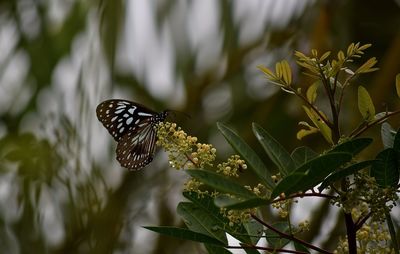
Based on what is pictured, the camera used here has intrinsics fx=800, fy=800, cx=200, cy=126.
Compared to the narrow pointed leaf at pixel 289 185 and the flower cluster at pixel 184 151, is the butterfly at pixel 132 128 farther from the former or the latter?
the narrow pointed leaf at pixel 289 185

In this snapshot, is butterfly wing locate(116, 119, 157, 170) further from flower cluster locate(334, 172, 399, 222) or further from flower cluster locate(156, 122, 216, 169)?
flower cluster locate(334, 172, 399, 222)

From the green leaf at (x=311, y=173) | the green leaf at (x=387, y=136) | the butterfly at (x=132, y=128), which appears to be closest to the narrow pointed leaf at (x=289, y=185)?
the green leaf at (x=311, y=173)

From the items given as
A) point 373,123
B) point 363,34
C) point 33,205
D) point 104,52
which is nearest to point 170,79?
point 104,52

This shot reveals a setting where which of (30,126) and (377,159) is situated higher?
(30,126)

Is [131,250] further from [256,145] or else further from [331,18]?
[331,18]

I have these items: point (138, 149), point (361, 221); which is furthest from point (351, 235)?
point (138, 149)

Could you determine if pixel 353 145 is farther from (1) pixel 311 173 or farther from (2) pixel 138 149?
(2) pixel 138 149

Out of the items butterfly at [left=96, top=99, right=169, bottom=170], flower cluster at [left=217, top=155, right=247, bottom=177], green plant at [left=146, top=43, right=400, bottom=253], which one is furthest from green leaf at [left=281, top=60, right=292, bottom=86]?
butterfly at [left=96, top=99, right=169, bottom=170]
